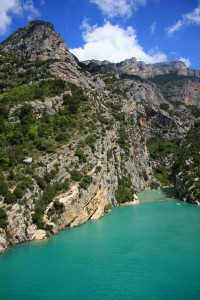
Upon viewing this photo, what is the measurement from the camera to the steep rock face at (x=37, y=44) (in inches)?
4471

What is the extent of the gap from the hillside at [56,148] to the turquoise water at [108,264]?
155 inches

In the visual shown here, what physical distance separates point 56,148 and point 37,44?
68.3m

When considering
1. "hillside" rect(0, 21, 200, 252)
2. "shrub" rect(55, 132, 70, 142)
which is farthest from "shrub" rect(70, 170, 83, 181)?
"shrub" rect(55, 132, 70, 142)

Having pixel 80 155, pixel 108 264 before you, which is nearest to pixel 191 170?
pixel 80 155

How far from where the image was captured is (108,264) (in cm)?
3631

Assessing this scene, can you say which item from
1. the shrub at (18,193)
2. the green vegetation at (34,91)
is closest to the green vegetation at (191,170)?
the green vegetation at (34,91)

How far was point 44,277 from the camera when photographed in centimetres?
3300

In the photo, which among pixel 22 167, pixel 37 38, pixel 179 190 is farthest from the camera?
pixel 37 38

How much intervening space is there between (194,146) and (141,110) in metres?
41.5

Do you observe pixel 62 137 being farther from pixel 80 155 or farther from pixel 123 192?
pixel 123 192

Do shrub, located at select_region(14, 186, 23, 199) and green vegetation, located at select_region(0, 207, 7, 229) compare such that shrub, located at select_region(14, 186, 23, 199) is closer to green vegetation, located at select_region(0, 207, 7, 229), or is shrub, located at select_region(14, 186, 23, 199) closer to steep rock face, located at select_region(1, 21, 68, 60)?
green vegetation, located at select_region(0, 207, 7, 229)

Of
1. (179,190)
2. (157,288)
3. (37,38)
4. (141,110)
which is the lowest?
(157,288)

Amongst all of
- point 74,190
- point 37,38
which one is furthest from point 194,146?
point 37,38

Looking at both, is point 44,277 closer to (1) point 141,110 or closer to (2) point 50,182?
(2) point 50,182
